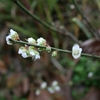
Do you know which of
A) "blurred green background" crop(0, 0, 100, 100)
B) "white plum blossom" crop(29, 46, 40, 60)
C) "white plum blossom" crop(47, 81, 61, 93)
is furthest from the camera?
"blurred green background" crop(0, 0, 100, 100)

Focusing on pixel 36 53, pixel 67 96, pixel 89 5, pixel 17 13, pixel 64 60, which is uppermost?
pixel 89 5

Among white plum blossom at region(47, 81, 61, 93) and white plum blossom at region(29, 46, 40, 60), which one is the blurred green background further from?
white plum blossom at region(29, 46, 40, 60)

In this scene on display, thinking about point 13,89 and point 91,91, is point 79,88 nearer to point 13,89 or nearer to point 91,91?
point 91,91

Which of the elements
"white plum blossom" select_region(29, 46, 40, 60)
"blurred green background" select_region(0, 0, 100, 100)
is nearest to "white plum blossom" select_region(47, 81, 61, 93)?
"blurred green background" select_region(0, 0, 100, 100)

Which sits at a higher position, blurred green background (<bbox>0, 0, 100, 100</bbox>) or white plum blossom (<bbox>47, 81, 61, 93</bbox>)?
blurred green background (<bbox>0, 0, 100, 100</bbox>)

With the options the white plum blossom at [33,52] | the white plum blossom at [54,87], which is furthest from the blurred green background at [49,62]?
the white plum blossom at [33,52]

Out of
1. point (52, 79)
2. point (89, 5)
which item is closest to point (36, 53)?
point (52, 79)

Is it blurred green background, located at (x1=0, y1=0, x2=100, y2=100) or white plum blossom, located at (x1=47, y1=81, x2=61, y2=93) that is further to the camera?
blurred green background, located at (x1=0, y1=0, x2=100, y2=100)

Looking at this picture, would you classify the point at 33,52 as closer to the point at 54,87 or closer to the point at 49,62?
the point at 54,87

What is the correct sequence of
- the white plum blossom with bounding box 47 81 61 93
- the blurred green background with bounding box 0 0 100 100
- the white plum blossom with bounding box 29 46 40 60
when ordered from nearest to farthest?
the white plum blossom with bounding box 29 46 40 60 → the white plum blossom with bounding box 47 81 61 93 → the blurred green background with bounding box 0 0 100 100
